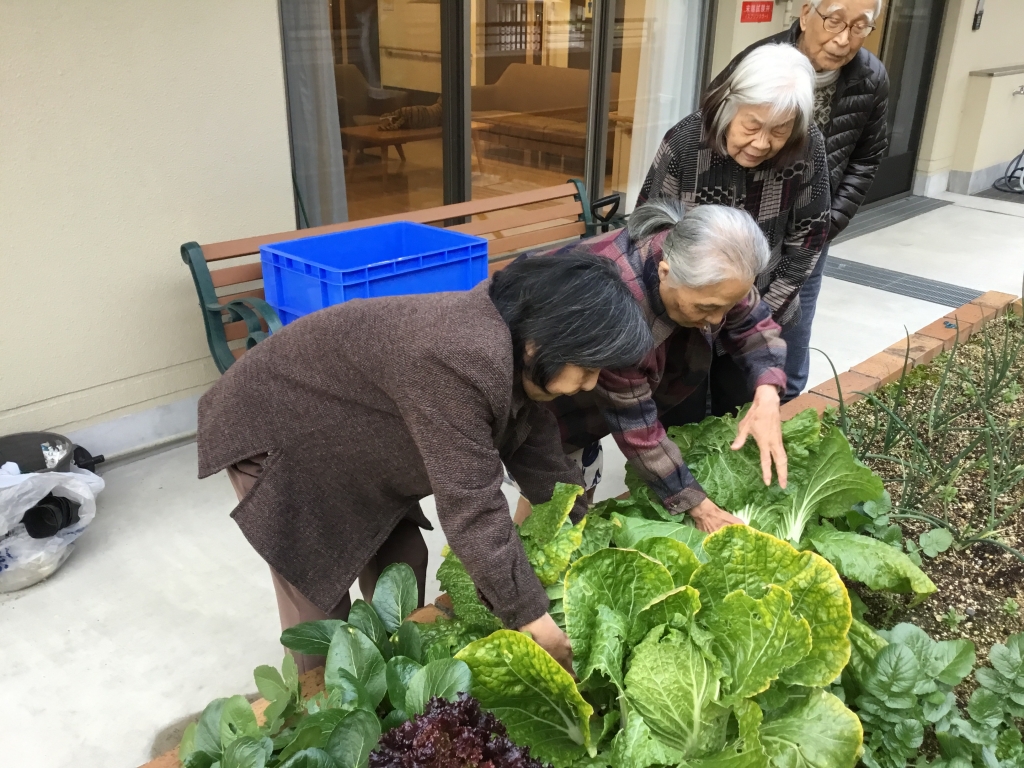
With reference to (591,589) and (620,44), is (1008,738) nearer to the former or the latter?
(591,589)

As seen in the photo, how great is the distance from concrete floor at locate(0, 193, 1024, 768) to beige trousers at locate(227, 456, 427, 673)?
0.57 meters

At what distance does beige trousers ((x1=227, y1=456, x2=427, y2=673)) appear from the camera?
5.65 ft

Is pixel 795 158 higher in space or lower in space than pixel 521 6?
lower

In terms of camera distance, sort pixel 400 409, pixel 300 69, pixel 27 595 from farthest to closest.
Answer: pixel 300 69
pixel 27 595
pixel 400 409

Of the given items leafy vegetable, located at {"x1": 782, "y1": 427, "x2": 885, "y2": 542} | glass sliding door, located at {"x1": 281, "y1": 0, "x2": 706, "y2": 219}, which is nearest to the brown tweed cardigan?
leafy vegetable, located at {"x1": 782, "y1": 427, "x2": 885, "y2": 542}

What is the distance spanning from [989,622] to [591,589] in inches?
41.4

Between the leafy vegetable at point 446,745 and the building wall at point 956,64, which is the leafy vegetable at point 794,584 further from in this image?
the building wall at point 956,64

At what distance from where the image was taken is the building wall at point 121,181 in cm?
288

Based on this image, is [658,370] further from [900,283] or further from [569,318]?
[900,283]

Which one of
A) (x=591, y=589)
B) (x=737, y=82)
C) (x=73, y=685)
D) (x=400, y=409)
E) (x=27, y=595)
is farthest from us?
(x=27, y=595)

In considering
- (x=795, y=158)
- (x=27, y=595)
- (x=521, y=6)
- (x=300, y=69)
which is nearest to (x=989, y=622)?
(x=795, y=158)

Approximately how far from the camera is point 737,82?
79.7 inches

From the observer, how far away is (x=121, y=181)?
310cm

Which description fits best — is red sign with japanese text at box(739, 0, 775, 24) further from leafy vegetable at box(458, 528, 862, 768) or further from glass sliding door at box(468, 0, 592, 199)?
leafy vegetable at box(458, 528, 862, 768)
